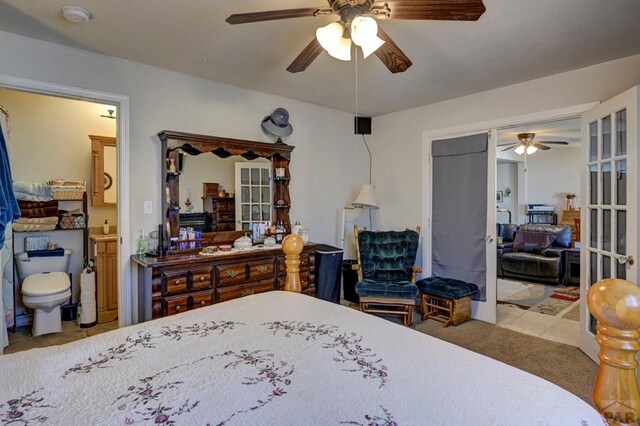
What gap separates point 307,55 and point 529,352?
114 inches

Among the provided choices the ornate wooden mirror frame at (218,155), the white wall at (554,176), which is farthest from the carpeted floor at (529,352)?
the white wall at (554,176)

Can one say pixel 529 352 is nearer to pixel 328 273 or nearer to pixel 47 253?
pixel 328 273

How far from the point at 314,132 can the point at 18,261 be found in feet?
10.7

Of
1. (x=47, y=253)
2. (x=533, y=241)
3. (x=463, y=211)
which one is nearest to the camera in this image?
(x=47, y=253)

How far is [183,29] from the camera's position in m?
2.26

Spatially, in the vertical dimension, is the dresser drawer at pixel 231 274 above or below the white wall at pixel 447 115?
below

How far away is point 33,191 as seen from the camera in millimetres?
3355

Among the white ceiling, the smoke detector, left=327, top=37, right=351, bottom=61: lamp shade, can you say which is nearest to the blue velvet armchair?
the white ceiling

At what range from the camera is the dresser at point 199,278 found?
2.56 metres

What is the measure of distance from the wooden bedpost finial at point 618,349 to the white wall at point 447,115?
8.91ft

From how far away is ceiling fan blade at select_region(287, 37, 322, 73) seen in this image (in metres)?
1.98

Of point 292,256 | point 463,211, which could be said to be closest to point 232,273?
point 292,256

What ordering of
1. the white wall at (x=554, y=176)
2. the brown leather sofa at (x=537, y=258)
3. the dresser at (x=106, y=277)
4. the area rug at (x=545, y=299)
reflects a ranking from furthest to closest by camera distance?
the white wall at (x=554, y=176) → the brown leather sofa at (x=537, y=258) → the area rug at (x=545, y=299) → the dresser at (x=106, y=277)

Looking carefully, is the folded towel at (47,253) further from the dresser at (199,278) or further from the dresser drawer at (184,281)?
the dresser drawer at (184,281)
